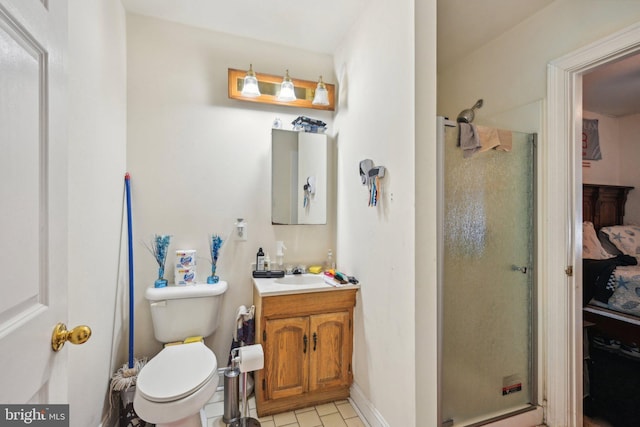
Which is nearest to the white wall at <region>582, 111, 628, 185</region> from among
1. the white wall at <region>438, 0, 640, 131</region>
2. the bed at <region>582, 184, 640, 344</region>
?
the bed at <region>582, 184, 640, 344</region>

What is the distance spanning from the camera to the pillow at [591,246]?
9.61 ft

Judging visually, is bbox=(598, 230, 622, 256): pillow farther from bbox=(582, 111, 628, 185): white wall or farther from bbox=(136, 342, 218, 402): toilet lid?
bbox=(136, 342, 218, 402): toilet lid

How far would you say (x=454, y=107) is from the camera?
95.2 inches

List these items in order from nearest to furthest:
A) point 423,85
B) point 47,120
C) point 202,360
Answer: point 47,120
point 423,85
point 202,360

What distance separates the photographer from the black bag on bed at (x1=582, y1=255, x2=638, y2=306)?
240 centimetres

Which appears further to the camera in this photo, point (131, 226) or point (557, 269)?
point (131, 226)

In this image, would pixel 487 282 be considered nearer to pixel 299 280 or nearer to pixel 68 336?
pixel 299 280

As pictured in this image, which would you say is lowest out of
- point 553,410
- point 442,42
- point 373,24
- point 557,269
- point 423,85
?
point 553,410

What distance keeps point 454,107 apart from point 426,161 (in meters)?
1.42

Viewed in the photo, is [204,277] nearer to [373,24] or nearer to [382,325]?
[382,325]

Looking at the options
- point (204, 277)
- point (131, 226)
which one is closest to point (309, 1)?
point (131, 226)

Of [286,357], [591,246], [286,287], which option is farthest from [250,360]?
[591,246]

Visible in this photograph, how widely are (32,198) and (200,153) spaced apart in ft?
5.33

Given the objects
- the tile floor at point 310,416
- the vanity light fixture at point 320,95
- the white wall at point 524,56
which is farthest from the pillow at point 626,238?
the vanity light fixture at point 320,95
